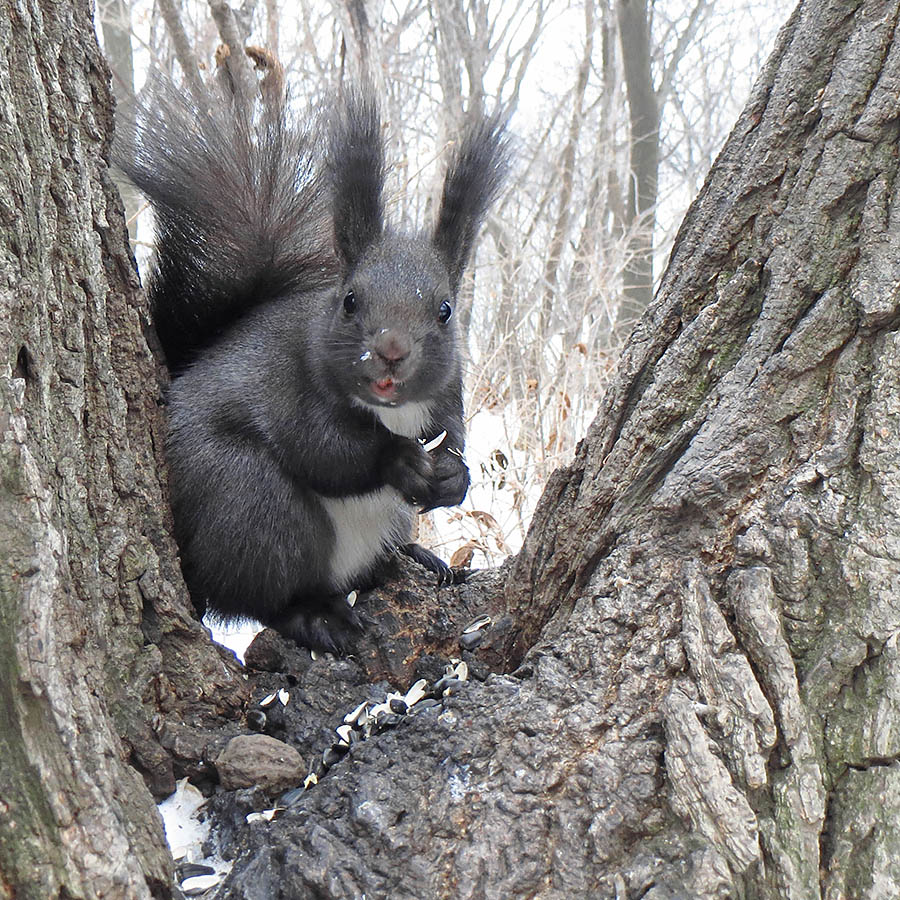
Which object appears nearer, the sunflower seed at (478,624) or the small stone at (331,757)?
the small stone at (331,757)

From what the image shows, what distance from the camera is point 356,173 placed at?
1.66 m

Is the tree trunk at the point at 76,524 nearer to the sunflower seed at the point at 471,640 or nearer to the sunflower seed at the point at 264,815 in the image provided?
the sunflower seed at the point at 264,815

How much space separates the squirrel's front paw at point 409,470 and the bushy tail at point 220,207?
1.40 feet

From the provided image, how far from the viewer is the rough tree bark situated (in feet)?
2.68

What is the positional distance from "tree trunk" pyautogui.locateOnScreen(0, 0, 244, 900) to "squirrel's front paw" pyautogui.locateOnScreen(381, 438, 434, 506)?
48 cm

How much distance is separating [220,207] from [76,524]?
3.03ft

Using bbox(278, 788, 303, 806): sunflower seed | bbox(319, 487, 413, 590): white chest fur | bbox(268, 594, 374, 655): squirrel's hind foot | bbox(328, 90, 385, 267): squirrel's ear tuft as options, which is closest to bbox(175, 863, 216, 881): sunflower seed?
bbox(278, 788, 303, 806): sunflower seed

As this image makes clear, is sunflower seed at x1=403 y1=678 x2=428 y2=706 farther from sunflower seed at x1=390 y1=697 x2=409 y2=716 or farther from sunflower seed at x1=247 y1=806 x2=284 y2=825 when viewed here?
sunflower seed at x1=247 y1=806 x2=284 y2=825

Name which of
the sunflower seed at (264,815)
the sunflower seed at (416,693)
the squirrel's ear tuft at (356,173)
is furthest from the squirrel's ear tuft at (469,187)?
the sunflower seed at (264,815)

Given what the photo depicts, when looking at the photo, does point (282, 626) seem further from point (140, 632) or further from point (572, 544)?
point (572, 544)

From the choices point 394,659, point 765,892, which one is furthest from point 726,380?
point 394,659

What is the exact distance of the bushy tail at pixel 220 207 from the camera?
1714mm

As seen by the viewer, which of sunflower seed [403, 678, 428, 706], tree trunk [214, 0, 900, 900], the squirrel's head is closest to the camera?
tree trunk [214, 0, 900, 900]

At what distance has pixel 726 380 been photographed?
1101 millimetres
